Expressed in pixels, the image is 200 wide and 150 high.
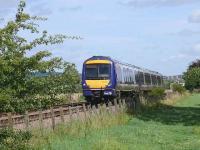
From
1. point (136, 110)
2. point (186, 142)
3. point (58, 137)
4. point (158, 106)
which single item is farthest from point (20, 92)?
point (158, 106)

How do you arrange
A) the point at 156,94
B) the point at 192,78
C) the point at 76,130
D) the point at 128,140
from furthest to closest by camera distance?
the point at 192,78
the point at 156,94
the point at 76,130
the point at 128,140

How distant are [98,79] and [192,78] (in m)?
81.7

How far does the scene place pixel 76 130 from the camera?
66.3 ft

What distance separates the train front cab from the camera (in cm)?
3875

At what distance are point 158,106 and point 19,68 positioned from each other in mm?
34374

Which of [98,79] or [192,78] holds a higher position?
[192,78]

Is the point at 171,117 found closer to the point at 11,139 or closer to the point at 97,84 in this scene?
the point at 97,84

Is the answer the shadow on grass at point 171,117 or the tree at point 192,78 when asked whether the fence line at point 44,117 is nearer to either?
the shadow on grass at point 171,117

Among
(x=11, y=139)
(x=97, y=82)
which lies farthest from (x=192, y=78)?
(x=11, y=139)

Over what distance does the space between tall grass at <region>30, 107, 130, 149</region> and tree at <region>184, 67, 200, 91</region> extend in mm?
89094

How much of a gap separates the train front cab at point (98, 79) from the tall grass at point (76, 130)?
1093 cm

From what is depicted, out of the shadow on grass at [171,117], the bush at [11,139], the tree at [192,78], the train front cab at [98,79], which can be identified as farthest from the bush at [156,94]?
the tree at [192,78]

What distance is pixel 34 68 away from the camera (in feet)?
37.1

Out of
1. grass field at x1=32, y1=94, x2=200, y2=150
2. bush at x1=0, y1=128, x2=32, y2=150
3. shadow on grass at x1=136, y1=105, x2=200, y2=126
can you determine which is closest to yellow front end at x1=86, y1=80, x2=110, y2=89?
shadow on grass at x1=136, y1=105, x2=200, y2=126
